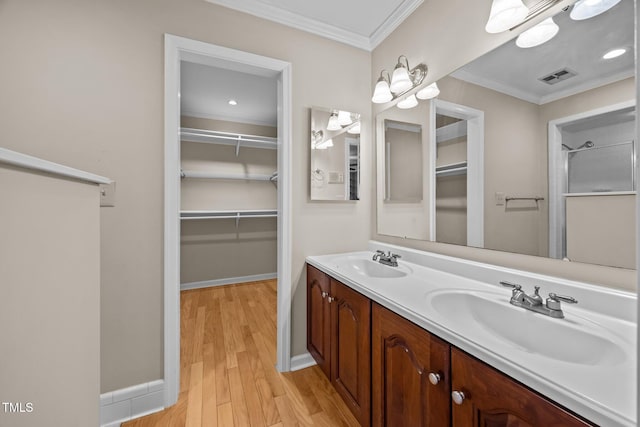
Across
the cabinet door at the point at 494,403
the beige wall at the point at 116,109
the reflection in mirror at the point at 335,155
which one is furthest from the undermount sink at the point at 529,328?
the beige wall at the point at 116,109

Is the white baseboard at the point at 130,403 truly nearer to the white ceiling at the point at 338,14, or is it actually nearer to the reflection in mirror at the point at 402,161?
the reflection in mirror at the point at 402,161

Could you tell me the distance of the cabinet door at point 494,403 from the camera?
20.4 inches

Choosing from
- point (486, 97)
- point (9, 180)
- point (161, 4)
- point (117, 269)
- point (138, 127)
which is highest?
point (161, 4)

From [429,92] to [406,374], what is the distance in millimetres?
1545

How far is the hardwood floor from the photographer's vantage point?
133 centimetres

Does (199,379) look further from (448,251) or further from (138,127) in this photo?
(448,251)

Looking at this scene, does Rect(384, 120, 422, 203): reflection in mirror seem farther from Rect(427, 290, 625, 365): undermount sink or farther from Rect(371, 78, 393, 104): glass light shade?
A: Rect(427, 290, 625, 365): undermount sink

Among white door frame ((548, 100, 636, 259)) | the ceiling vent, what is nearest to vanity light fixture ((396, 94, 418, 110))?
the ceiling vent

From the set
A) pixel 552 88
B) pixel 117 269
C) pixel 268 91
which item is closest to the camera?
pixel 552 88

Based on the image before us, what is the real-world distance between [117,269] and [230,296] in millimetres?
2001

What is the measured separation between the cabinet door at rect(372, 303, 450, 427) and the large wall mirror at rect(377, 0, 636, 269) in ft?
2.26

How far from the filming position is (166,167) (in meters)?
1.43

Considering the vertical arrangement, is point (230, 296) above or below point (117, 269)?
below

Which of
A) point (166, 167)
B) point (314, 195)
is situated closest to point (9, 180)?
point (166, 167)
